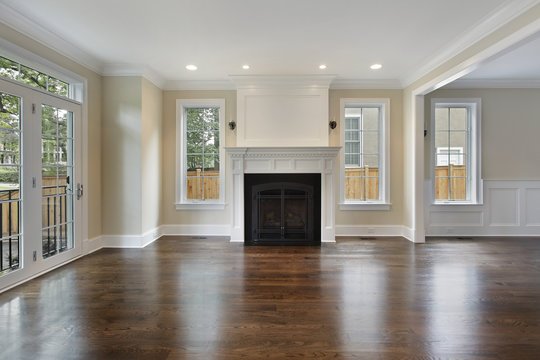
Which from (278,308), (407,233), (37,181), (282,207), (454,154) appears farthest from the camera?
(454,154)

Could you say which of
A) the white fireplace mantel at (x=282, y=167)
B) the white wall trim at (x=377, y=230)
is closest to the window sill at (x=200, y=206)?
the white fireplace mantel at (x=282, y=167)

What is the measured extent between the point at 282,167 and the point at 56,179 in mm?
3039

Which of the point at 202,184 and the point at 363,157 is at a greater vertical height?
the point at 363,157

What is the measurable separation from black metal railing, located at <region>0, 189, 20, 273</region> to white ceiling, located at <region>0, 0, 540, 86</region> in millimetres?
1733

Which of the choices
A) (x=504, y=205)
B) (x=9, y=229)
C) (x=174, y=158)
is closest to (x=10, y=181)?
(x=9, y=229)

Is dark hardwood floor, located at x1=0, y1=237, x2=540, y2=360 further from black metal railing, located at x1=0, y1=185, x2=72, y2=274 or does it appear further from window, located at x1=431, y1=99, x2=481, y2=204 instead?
window, located at x1=431, y1=99, x2=481, y2=204

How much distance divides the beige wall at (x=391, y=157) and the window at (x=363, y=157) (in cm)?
15

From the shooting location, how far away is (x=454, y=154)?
4.81 m

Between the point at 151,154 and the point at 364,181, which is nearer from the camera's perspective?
the point at 151,154

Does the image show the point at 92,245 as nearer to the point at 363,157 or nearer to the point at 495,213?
the point at 363,157

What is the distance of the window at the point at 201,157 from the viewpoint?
486cm

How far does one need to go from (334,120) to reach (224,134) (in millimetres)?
1982

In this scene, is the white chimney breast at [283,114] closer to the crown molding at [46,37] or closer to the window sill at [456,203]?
the crown molding at [46,37]

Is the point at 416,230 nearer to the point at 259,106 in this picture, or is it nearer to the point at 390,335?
the point at 390,335
